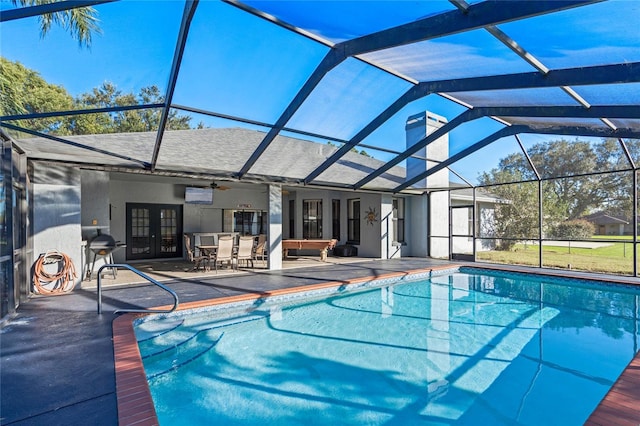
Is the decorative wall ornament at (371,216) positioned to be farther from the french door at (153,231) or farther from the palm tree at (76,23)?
the palm tree at (76,23)

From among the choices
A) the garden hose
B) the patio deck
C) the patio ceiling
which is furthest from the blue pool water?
the patio ceiling

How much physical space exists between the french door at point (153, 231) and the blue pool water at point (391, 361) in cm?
770

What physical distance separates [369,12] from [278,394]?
4507 mm

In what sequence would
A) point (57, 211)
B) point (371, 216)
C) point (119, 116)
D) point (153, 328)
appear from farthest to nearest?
point (119, 116) < point (371, 216) < point (57, 211) < point (153, 328)

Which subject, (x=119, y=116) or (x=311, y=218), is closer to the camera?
(x=311, y=218)

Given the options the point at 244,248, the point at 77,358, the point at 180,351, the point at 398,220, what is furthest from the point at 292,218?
the point at 77,358

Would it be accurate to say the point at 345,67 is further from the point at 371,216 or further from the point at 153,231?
the point at 153,231

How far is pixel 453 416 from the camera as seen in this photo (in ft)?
11.4

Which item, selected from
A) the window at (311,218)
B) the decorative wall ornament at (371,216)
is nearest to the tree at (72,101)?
the window at (311,218)

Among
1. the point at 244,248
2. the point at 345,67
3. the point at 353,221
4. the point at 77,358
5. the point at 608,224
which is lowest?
the point at 77,358

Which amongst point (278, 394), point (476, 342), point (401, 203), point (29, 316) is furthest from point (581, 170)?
point (29, 316)

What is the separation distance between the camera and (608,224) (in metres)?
24.7

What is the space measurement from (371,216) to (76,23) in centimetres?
1032

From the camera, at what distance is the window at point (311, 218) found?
48.5ft
